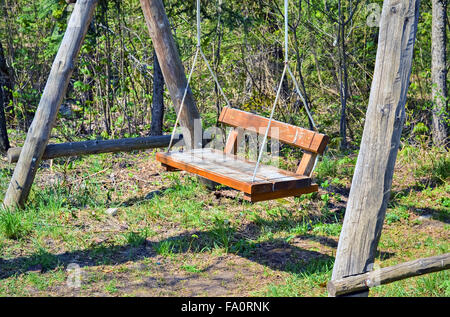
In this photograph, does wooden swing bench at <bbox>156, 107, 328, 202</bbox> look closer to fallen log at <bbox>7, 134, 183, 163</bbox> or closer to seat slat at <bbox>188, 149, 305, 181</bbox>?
seat slat at <bbox>188, 149, 305, 181</bbox>

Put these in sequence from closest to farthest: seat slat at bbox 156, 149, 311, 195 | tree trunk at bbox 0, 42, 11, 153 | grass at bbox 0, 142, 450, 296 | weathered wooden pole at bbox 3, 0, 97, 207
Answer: seat slat at bbox 156, 149, 311, 195
grass at bbox 0, 142, 450, 296
weathered wooden pole at bbox 3, 0, 97, 207
tree trunk at bbox 0, 42, 11, 153

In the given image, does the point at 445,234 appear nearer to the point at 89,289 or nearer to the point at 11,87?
the point at 89,289

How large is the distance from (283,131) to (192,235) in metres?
1.44

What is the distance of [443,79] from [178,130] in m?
4.09

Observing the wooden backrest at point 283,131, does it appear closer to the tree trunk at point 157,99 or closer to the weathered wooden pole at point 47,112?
the weathered wooden pole at point 47,112

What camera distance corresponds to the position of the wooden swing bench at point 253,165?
400cm

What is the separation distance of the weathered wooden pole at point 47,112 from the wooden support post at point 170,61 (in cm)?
63

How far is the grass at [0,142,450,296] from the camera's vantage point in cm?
438

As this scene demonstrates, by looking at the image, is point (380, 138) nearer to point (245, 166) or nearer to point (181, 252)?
point (245, 166)

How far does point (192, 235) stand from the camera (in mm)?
5301

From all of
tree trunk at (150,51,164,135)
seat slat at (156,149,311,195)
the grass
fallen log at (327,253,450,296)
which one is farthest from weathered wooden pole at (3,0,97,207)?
fallen log at (327,253,450,296)

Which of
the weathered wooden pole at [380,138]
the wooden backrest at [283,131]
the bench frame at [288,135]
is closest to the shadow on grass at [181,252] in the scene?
the bench frame at [288,135]

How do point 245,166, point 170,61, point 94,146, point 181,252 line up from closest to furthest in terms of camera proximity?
point 245,166 → point 181,252 → point 170,61 → point 94,146

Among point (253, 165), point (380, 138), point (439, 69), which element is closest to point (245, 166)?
point (253, 165)
